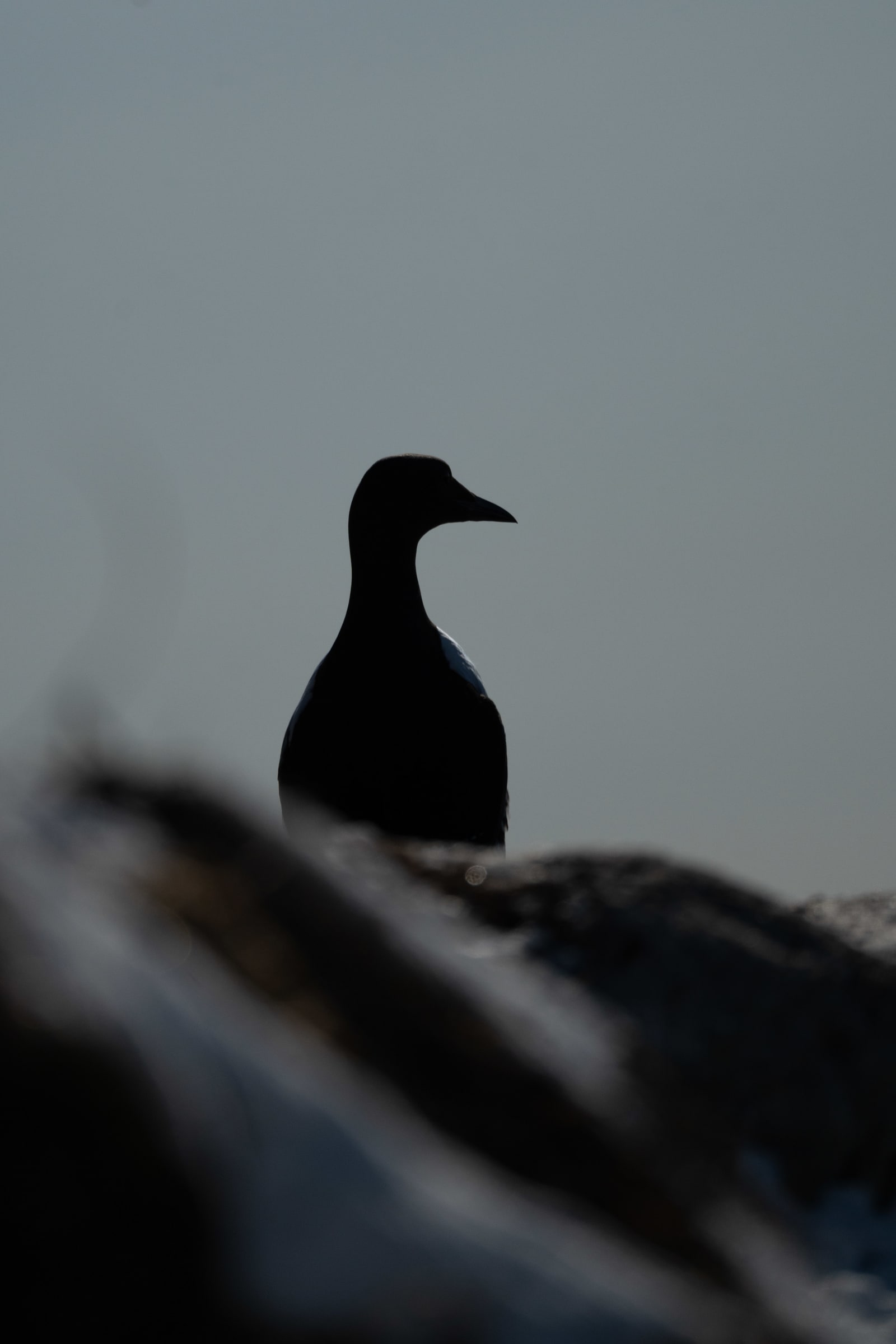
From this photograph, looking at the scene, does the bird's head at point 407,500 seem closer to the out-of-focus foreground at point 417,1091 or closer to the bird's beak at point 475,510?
the bird's beak at point 475,510

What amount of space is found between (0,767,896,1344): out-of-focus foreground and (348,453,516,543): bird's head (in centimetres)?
530

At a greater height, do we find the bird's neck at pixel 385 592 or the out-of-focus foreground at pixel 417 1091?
the bird's neck at pixel 385 592

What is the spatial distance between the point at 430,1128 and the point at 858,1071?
161cm

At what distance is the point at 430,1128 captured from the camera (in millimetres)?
1850

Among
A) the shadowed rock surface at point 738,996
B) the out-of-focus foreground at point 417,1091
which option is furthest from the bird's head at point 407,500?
the shadowed rock surface at point 738,996

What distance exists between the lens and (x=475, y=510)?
8.98 meters

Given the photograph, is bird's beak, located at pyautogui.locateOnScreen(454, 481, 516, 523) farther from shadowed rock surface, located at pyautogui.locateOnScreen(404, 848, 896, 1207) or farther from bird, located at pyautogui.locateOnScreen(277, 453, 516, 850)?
shadowed rock surface, located at pyautogui.locateOnScreen(404, 848, 896, 1207)

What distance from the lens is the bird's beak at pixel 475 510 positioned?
895 centimetres

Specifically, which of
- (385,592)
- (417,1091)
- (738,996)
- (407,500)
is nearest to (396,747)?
(385,592)

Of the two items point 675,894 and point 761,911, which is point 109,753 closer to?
point 675,894

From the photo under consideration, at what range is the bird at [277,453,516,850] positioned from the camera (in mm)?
8227

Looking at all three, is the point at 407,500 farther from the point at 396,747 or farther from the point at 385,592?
the point at 396,747

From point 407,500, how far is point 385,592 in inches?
23.8

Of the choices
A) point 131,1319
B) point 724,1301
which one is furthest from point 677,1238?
point 131,1319
